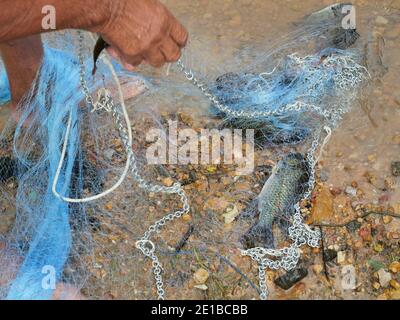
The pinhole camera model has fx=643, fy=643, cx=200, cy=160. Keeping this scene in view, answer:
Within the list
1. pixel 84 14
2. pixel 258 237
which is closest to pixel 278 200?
pixel 258 237

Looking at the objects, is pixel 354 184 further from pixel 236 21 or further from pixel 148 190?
pixel 236 21

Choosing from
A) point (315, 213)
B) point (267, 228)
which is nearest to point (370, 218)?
point (315, 213)

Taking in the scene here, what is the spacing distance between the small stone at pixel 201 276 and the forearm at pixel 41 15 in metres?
1.19

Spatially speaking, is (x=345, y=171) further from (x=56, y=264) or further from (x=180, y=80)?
(x=56, y=264)

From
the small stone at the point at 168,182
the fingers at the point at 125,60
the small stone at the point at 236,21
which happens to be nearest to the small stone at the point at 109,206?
the small stone at the point at 168,182

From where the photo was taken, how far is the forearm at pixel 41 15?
2.35 metres

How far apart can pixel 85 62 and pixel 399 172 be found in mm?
1834

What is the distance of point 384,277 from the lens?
9.57ft

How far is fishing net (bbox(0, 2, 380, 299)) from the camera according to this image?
9.87 ft

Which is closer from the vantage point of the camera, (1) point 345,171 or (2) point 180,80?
(1) point 345,171

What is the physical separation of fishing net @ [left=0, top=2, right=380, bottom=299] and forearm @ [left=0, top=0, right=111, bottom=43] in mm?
588

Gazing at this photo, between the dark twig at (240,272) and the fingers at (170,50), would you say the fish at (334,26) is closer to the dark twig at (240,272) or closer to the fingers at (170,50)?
the fingers at (170,50)

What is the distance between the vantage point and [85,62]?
12.1ft

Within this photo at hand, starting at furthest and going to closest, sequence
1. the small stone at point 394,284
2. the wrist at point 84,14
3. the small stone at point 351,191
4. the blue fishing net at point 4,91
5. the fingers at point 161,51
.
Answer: the blue fishing net at point 4,91 < the small stone at point 351,191 < the small stone at point 394,284 < the fingers at point 161,51 < the wrist at point 84,14
